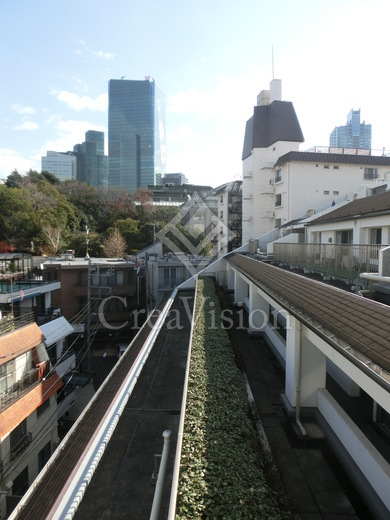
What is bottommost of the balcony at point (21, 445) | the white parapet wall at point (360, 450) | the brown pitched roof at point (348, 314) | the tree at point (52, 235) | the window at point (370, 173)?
the balcony at point (21, 445)

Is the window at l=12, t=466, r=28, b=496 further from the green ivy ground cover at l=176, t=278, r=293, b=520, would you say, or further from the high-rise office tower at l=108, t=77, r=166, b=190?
the high-rise office tower at l=108, t=77, r=166, b=190

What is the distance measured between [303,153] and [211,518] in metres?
25.6

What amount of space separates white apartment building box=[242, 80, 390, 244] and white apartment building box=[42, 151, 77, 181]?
8283 centimetres

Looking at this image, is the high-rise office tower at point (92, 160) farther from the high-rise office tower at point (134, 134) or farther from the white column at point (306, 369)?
the white column at point (306, 369)

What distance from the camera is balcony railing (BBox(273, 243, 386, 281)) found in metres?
6.89

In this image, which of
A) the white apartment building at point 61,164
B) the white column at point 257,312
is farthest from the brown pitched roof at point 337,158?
the white apartment building at point 61,164

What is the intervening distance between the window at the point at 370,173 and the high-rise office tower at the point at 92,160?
78.9 m

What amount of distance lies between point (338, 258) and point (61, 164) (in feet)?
363

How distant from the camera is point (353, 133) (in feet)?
403

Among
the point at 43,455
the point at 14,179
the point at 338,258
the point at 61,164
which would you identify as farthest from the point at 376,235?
the point at 61,164

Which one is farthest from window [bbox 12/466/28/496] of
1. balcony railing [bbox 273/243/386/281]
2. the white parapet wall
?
balcony railing [bbox 273/243/386/281]

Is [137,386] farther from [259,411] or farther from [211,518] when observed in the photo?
[211,518]

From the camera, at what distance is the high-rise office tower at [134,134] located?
87.1 m

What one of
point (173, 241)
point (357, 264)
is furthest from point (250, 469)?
point (173, 241)
